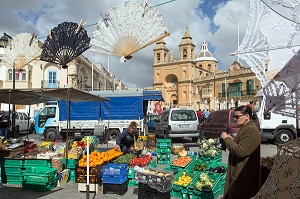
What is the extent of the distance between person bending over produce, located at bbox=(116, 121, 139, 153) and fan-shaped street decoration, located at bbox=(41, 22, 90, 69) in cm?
335

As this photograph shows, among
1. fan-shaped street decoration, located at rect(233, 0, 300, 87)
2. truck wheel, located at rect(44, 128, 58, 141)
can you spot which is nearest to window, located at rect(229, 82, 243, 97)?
truck wheel, located at rect(44, 128, 58, 141)

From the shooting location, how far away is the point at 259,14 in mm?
4078

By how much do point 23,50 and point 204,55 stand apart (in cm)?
10794

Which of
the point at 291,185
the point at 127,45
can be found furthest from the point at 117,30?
the point at 291,185

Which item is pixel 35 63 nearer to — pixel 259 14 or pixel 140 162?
pixel 140 162

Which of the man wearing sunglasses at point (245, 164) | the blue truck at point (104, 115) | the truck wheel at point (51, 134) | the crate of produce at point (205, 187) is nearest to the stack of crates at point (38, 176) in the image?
the crate of produce at point (205, 187)

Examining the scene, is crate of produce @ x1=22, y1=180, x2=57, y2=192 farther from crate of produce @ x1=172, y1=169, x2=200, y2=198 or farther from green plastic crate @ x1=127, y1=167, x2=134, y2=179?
crate of produce @ x1=172, y1=169, x2=200, y2=198

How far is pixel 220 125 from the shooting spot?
1368 cm

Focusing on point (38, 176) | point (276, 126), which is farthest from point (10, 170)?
point (276, 126)

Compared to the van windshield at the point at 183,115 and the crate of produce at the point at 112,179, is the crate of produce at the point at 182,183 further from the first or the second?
the van windshield at the point at 183,115

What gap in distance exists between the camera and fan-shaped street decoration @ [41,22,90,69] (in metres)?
10.1

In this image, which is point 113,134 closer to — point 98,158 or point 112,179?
point 98,158

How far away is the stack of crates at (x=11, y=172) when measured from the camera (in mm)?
7539

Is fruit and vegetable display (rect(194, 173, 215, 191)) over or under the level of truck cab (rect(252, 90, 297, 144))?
under
